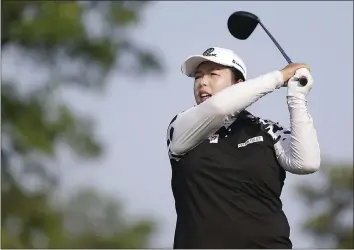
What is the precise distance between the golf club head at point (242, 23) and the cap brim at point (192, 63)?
40 cm

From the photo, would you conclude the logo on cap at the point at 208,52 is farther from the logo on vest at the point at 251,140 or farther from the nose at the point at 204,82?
the logo on vest at the point at 251,140

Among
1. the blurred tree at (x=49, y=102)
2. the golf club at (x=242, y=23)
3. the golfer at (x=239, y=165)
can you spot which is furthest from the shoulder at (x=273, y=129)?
the blurred tree at (x=49, y=102)

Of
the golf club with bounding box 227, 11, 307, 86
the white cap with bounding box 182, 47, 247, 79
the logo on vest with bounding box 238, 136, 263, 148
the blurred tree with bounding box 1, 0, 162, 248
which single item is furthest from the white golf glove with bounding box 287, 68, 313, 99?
the blurred tree with bounding box 1, 0, 162, 248

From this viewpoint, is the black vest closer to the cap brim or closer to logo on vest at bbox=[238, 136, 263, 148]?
logo on vest at bbox=[238, 136, 263, 148]

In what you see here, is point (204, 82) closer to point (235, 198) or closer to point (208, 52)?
point (208, 52)

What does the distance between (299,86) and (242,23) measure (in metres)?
0.75

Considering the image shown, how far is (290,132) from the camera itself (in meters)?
4.05

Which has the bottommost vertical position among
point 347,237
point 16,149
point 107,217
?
point 347,237

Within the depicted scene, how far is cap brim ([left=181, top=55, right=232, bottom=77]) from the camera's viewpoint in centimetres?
426

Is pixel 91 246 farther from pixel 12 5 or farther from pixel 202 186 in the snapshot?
pixel 202 186

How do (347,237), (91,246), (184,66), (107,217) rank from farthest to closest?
(347,237), (107,217), (91,246), (184,66)

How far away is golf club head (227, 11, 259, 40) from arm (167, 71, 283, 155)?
656 mm

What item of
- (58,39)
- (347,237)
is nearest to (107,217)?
(58,39)

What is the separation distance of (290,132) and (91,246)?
29.8 feet
